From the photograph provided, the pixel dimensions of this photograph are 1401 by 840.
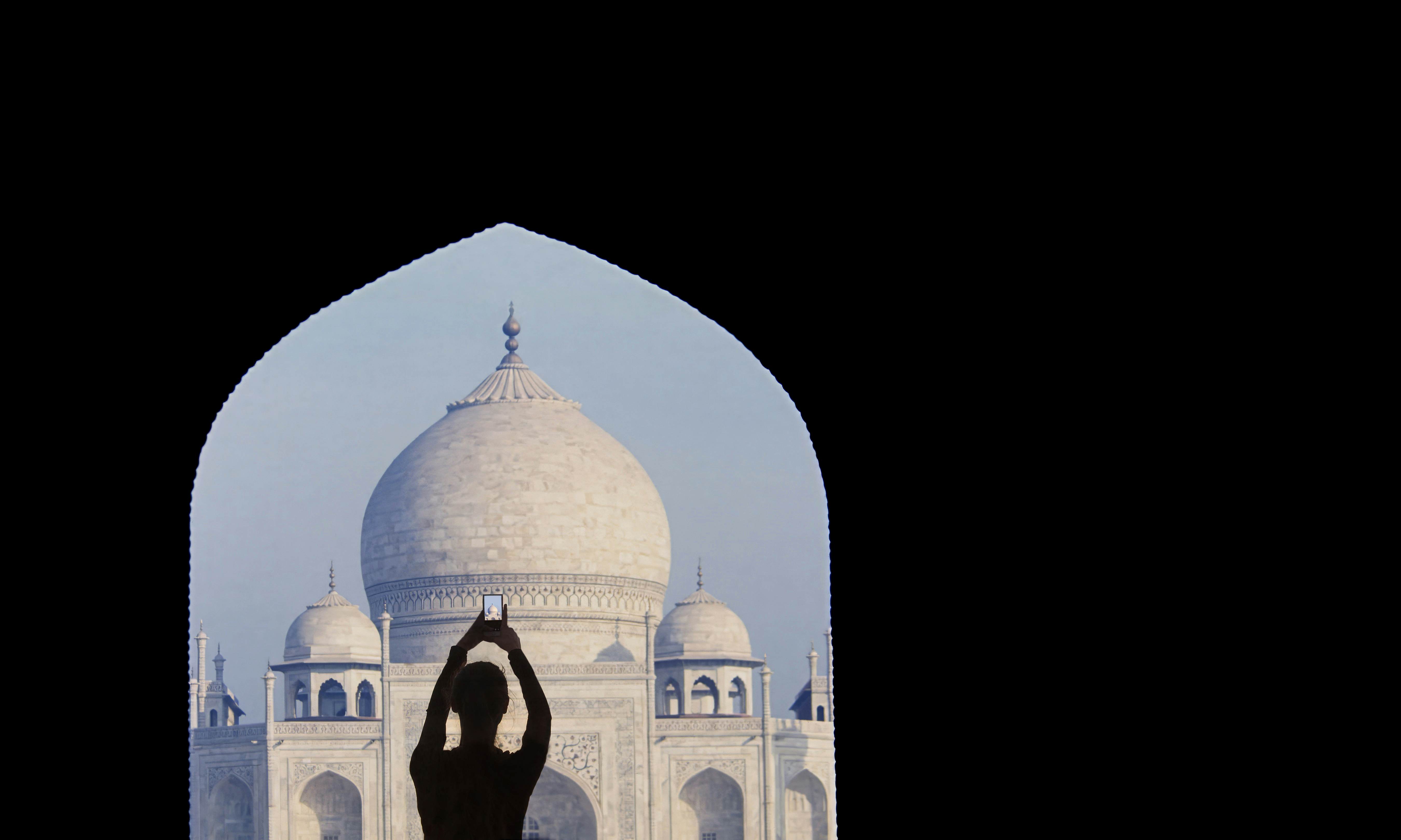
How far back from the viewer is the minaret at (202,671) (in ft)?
76.1

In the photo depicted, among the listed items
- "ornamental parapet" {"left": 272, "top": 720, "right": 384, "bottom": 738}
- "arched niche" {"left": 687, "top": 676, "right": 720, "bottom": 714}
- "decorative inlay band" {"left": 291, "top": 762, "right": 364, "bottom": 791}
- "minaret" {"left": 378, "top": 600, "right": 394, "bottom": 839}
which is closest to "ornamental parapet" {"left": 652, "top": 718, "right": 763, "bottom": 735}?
"arched niche" {"left": 687, "top": 676, "right": 720, "bottom": 714}

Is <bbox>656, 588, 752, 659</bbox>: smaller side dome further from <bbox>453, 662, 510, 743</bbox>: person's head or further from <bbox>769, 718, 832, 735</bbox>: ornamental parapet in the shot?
<bbox>453, 662, 510, 743</bbox>: person's head

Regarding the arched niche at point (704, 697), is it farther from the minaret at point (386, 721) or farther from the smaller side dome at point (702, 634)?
the minaret at point (386, 721)

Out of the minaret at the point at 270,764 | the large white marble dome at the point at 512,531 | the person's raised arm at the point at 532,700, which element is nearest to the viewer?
the person's raised arm at the point at 532,700

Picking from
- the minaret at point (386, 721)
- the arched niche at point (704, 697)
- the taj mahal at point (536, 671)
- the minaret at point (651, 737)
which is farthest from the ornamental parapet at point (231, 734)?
the arched niche at point (704, 697)

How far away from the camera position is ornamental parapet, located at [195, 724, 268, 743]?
2100 cm

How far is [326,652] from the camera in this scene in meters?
22.8

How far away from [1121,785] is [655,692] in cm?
1997

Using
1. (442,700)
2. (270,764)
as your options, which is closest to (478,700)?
(442,700)

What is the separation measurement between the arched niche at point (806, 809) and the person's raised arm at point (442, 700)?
19123 millimetres

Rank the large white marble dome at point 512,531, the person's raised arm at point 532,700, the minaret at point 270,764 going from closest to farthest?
1. the person's raised arm at point 532,700
2. the minaret at point 270,764
3. the large white marble dome at point 512,531

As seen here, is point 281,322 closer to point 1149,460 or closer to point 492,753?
point 492,753

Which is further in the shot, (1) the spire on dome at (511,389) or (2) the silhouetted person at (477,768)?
(1) the spire on dome at (511,389)

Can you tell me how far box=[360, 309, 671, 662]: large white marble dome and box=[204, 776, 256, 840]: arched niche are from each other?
3080 mm
